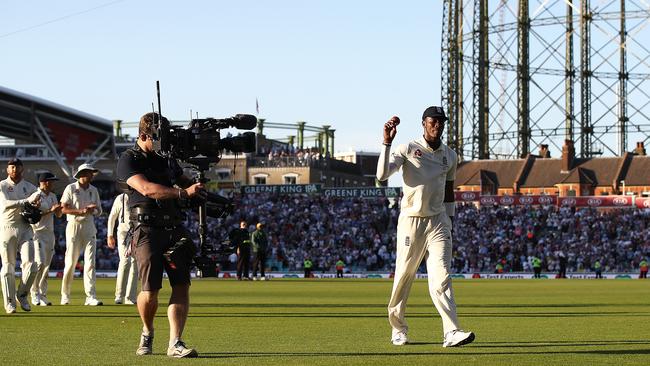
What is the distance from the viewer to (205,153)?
9.86 meters

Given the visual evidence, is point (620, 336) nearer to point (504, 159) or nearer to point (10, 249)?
point (10, 249)

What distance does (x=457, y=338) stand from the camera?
436 inches

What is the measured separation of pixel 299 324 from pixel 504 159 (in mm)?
89711

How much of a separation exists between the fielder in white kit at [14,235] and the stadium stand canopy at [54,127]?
21102mm

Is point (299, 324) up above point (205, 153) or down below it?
below

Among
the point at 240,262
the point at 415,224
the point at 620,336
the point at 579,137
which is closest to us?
the point at 415,224

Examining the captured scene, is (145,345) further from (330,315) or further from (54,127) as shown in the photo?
(54,127)

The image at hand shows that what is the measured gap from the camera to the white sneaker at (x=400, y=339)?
1175cm

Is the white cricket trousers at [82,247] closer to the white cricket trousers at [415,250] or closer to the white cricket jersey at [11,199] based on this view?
the white cricket jersey at [11,199]

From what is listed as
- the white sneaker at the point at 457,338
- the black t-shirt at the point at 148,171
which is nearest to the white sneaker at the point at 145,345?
the black t-shirt at the point at 148,171

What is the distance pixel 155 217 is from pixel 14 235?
7.48m

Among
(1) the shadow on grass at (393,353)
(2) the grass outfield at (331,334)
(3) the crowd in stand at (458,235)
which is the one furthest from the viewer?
(3) the crowd in stand at (458,235)

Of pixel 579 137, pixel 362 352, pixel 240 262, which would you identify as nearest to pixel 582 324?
pixel 362 352

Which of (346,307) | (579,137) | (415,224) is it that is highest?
(579,137)
